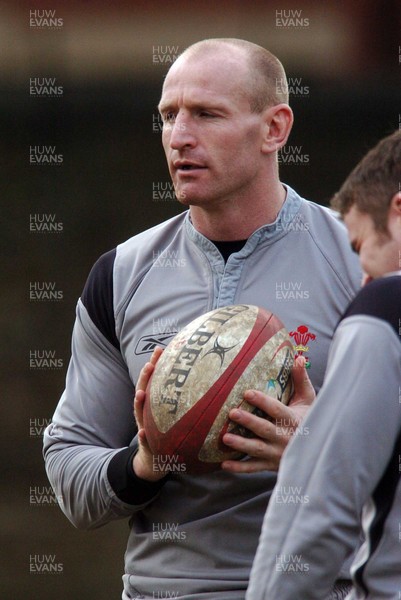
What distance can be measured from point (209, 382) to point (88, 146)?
2.84 m

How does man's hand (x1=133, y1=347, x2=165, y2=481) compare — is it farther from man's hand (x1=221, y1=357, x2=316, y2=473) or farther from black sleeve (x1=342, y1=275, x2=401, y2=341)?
black sleeve (x1=342, y1=275, x2=401, y2=341)

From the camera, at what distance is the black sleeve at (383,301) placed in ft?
6.84

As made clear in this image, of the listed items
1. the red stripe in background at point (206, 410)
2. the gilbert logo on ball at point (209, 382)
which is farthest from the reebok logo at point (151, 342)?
the red stripe in background at point (206, 410)

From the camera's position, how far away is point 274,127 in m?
3.39

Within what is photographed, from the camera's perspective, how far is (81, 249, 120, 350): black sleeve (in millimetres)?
3406

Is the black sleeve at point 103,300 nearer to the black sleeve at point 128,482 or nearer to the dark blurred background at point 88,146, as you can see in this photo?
the black sleeve at point 128,482

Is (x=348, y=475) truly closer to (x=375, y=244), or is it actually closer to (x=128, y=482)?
(x=375, y=244)

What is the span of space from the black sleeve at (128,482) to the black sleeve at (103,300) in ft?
1.14

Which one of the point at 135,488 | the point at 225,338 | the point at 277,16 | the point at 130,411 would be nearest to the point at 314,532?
the point at 225,338

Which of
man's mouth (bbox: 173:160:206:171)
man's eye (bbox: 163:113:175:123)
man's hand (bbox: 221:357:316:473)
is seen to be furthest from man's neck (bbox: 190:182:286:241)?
man's hand (bbox: 221:357:316:473)

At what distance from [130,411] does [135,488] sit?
0.31m

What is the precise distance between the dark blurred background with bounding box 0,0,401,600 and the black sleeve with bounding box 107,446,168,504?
2.43m

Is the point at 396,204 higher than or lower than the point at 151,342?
higher

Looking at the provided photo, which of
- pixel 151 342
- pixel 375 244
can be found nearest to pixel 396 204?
pixel 375 244
